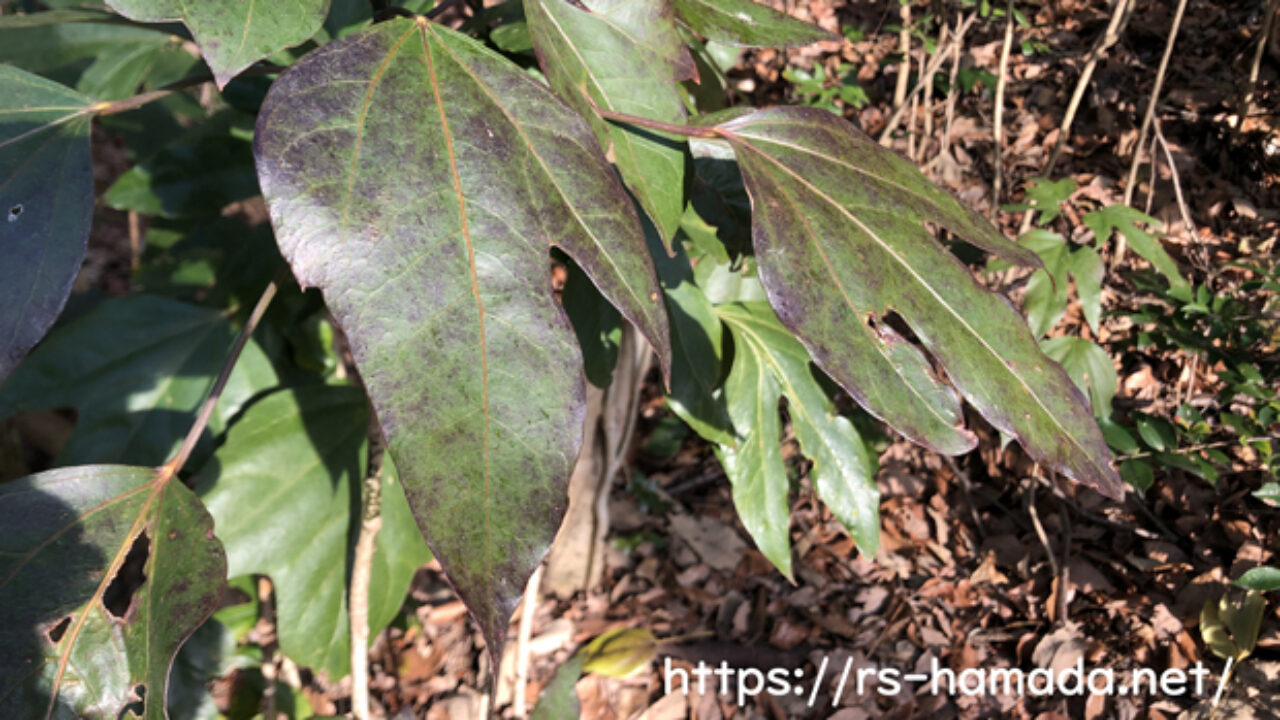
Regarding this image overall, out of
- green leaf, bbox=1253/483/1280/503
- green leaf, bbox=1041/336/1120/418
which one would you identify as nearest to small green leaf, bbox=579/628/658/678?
green leaf, bbox=1041/336/1120/418

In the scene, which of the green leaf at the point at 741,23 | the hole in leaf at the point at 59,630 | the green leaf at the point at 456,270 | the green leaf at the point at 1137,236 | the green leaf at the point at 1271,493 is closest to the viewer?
the green leaf at the point at 456,270

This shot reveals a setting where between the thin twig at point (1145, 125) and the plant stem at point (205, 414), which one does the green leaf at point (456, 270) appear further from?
the thin twig at point (1145, 125)

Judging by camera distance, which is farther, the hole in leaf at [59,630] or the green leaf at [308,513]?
the green leaf at [308,513]

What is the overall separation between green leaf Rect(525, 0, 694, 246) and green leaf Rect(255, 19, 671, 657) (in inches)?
3.0

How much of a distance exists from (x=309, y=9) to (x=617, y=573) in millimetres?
1595

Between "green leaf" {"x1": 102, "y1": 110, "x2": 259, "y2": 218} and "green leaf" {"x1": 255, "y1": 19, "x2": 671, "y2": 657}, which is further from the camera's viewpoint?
"green leaf" {"x1": 102, "y1": 110, "x2": 259, "y2": 218}

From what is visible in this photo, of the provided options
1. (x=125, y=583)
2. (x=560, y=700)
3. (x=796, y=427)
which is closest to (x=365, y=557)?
(x=560, y=700)

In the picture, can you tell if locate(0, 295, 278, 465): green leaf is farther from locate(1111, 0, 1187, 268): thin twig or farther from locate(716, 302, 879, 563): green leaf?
locate(1111, 0, 1187, 268): thin twig

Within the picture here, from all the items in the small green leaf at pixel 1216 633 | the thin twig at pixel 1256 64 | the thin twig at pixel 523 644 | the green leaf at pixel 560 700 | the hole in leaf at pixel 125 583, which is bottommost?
the hole in leaf at pixel 125 583

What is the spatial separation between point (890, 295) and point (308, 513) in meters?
0.78

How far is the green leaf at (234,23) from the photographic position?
1.37ft

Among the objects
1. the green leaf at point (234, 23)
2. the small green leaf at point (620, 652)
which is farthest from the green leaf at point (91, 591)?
the small green leaf at point (620, 652)

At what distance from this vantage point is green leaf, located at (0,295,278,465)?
3.15 feet

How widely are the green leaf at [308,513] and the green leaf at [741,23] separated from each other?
621mm
